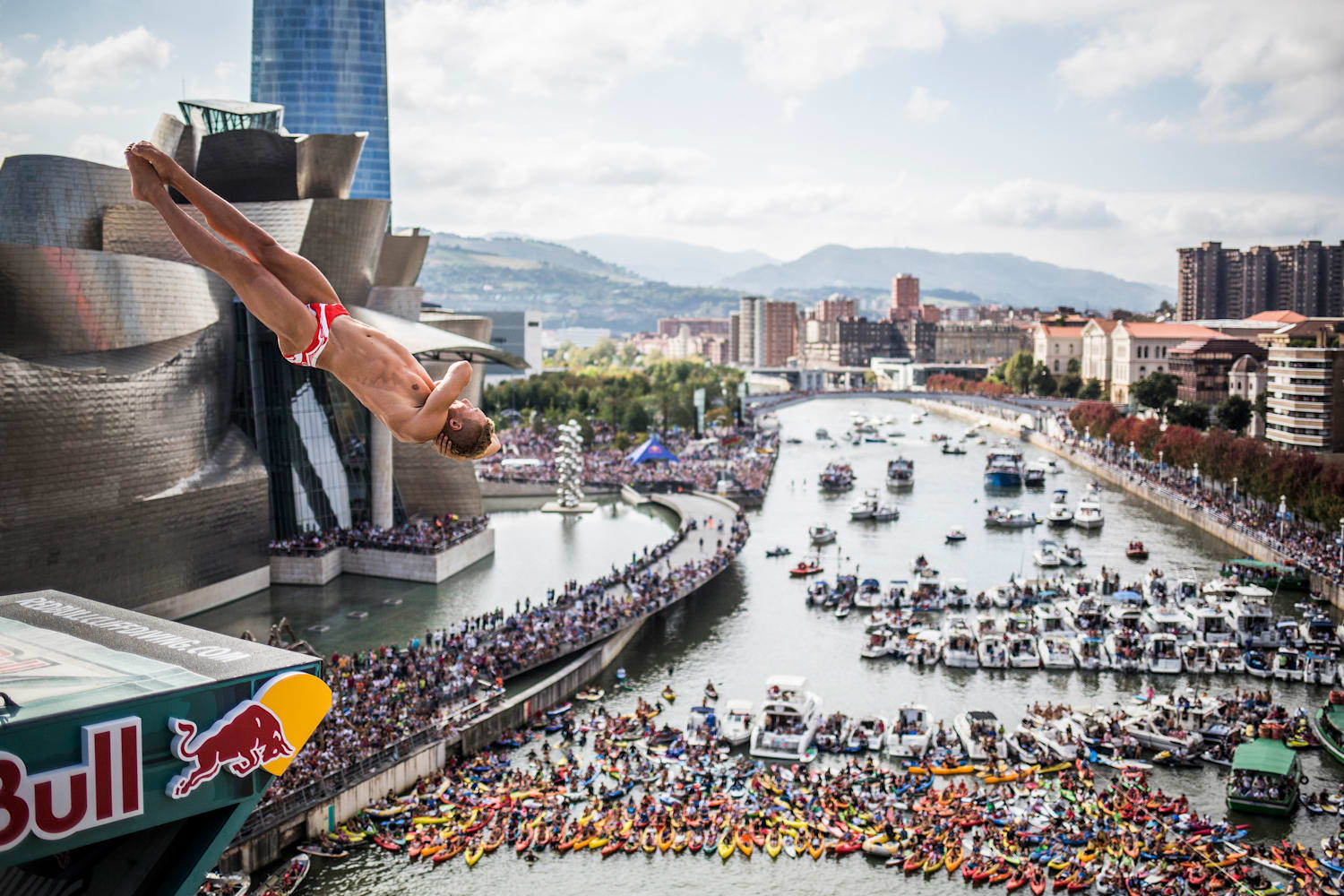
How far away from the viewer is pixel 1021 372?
4690 inches

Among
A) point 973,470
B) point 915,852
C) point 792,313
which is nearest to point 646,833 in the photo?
point 915,852

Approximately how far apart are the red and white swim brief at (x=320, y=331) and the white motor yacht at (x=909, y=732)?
18.3 m

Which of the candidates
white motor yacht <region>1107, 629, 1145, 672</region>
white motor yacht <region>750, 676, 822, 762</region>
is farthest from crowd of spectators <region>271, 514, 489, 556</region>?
white motor yacht <region>1107, 629, 1145, 672</region>

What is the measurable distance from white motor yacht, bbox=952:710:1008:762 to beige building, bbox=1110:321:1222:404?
7726 centimetres

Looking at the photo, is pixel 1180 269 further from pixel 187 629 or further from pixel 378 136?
pixel 187 629

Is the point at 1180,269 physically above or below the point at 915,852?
above

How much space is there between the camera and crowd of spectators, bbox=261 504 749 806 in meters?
20.1

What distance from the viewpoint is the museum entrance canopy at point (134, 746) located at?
7746mm

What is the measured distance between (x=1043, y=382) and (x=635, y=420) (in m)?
55.9

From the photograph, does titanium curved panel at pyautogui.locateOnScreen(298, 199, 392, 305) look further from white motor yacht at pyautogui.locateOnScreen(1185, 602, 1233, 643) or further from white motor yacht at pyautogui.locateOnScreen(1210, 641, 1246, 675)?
white motor yacht at pyautogui.locateOnScreen(1210, 641, 1246, 675)

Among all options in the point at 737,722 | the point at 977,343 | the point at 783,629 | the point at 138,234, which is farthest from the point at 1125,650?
the point at 977,343

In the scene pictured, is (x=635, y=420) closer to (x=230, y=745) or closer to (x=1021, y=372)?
(x=1021, y=372)

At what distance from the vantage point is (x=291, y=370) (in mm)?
35625

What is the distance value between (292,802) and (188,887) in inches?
A: 391
